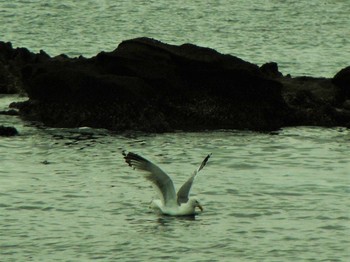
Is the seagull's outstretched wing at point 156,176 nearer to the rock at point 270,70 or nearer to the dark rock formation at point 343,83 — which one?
the dark rock formation at point 343,83

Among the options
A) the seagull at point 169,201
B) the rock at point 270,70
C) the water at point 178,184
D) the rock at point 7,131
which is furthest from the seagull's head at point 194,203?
the rock at point 270,70

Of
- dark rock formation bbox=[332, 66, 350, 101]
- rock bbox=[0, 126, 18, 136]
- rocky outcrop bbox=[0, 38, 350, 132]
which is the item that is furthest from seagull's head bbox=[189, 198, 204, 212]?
dark rock formation bbox=[332, 66, 350, 101]

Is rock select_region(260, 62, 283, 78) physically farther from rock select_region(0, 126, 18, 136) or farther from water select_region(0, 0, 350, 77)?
water select_region(0, 0, 350, 77)

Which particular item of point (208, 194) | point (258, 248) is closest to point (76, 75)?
point (208, 194)

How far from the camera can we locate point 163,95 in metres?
36.1

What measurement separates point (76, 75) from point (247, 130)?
4.75 m

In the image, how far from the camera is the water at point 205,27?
61.0 meters

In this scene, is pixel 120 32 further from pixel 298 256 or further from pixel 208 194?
pixel 298 256

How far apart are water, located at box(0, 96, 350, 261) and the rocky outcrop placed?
66cm

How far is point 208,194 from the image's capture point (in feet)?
92.1

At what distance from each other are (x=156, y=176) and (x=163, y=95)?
35.8 ft

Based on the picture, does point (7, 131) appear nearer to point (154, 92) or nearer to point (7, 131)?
point (7, 131)

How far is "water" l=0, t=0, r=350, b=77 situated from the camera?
6100 centimetres

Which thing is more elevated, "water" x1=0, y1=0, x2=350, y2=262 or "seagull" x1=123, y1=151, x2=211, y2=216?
"seagull" x1=123, y1=151, x2=211, y2=216
